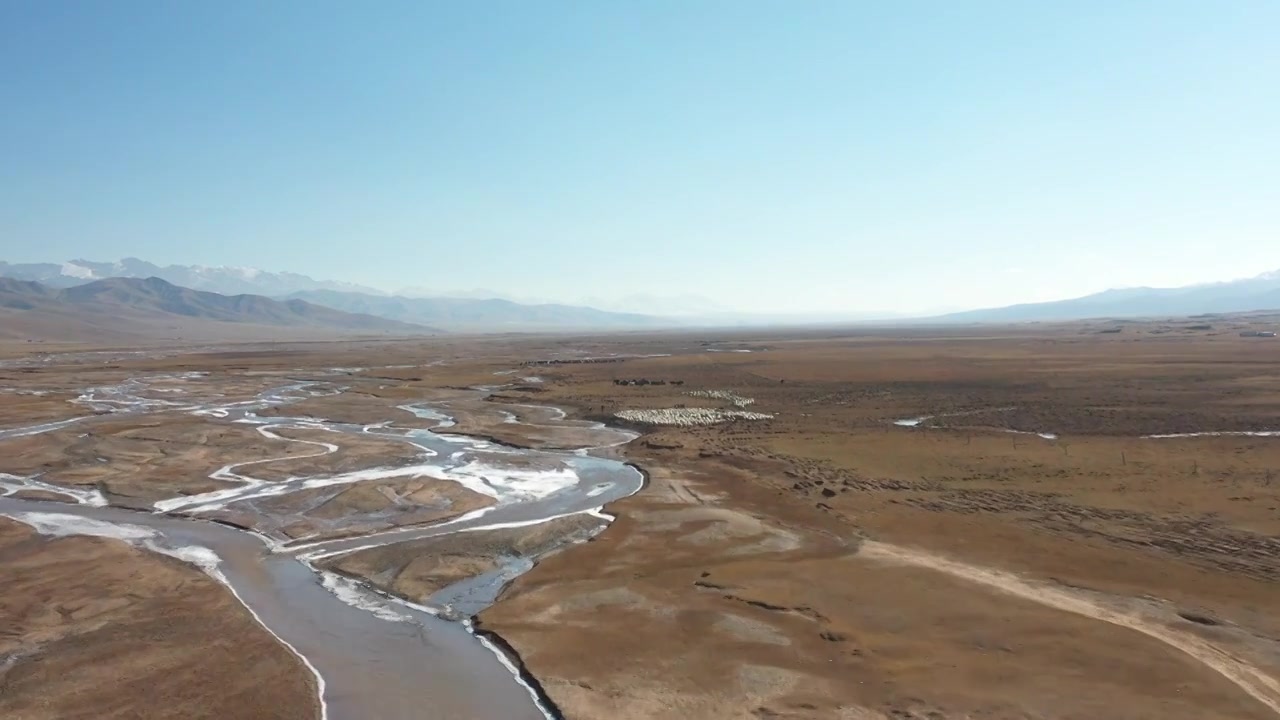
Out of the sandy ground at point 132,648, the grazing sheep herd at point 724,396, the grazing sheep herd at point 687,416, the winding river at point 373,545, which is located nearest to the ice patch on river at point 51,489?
the winding river at point 373,545

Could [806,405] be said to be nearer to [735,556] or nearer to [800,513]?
[800,513]

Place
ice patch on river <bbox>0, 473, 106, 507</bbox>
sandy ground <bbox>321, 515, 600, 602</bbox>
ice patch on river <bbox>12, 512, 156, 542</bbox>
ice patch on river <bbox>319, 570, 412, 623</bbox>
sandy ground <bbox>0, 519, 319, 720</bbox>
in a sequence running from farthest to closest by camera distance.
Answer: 1. ice patch on river <bbox>0, 473, 106, 507</bbox>
2. ice patch on river <bbox>12, 512, 156, 542</bbox>
3. sandy ground <bbox>321, 515, 600, 602</bbox>
4. ice patch on river <bbox>319, 570, 412, 623</bbox>
5. sandy ground <bbox>0, 519, 319, 720</bbox>

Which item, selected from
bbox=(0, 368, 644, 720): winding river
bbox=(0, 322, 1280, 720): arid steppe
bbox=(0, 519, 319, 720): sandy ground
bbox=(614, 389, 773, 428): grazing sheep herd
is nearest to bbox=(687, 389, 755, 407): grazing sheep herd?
bbox=(614, 389, 773, 428): grazing sheep herd

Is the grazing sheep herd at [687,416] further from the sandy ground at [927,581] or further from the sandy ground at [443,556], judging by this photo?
the sandy ground at [443,556]

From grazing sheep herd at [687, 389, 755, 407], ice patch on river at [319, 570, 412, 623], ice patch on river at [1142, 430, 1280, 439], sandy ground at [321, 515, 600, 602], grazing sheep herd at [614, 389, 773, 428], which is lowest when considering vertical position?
ice patch on river at [319, 570, 412, 623]

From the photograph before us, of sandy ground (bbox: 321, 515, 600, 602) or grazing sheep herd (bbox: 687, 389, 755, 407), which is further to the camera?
grazing sheep herd (bbox: 687, 389, 755, 407)

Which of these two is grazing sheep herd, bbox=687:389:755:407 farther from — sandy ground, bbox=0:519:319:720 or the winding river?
sandy ground, bbox=0:519:319:720

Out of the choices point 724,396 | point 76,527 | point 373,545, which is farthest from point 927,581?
point 724,396

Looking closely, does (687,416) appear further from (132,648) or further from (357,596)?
(132,648)

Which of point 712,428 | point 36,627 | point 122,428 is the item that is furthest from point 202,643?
point 122,428

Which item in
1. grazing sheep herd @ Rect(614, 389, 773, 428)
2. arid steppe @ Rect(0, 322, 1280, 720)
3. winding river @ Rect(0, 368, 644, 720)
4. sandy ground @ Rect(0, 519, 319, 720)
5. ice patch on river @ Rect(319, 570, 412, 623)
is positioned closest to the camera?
sandy ground @ Rect(0, 519, 319, 720)
